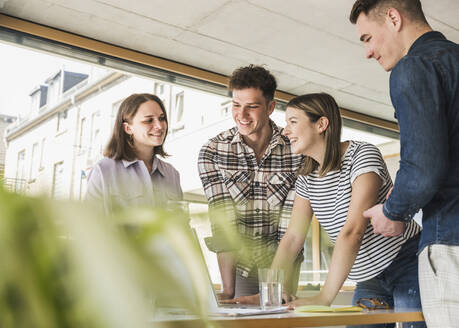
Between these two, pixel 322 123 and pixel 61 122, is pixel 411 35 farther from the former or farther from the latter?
pixel 61 122

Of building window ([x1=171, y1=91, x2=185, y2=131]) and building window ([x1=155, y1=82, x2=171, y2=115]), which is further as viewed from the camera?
building window ([x1=171, y1=91, x2=185, y2=131])

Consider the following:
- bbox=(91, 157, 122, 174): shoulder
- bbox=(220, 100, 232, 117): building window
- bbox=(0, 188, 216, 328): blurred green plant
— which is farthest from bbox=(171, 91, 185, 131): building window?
bbox=(0, 188, 216, 328): blurred green plant

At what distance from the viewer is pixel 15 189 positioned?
149mm

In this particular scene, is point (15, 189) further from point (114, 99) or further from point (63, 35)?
point (114, 99)

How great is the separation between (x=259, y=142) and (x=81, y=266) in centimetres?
180

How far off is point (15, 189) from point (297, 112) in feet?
5.04

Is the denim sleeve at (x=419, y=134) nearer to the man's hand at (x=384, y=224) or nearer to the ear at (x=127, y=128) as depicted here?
the man's hand at (x=384, y=224)

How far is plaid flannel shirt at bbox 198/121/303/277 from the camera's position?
5.62 feet

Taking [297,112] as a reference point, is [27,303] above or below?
below

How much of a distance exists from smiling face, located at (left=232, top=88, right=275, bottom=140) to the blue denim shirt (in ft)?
2.65

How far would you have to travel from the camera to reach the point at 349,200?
1.38m

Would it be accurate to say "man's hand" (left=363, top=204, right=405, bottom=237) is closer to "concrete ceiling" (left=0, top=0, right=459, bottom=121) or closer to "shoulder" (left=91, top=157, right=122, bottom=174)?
"shoulder" (left=91, top=157, right=122, bottom=174)

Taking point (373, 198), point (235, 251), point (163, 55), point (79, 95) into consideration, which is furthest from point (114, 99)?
point (235, 251)

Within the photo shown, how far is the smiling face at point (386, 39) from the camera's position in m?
1.24
